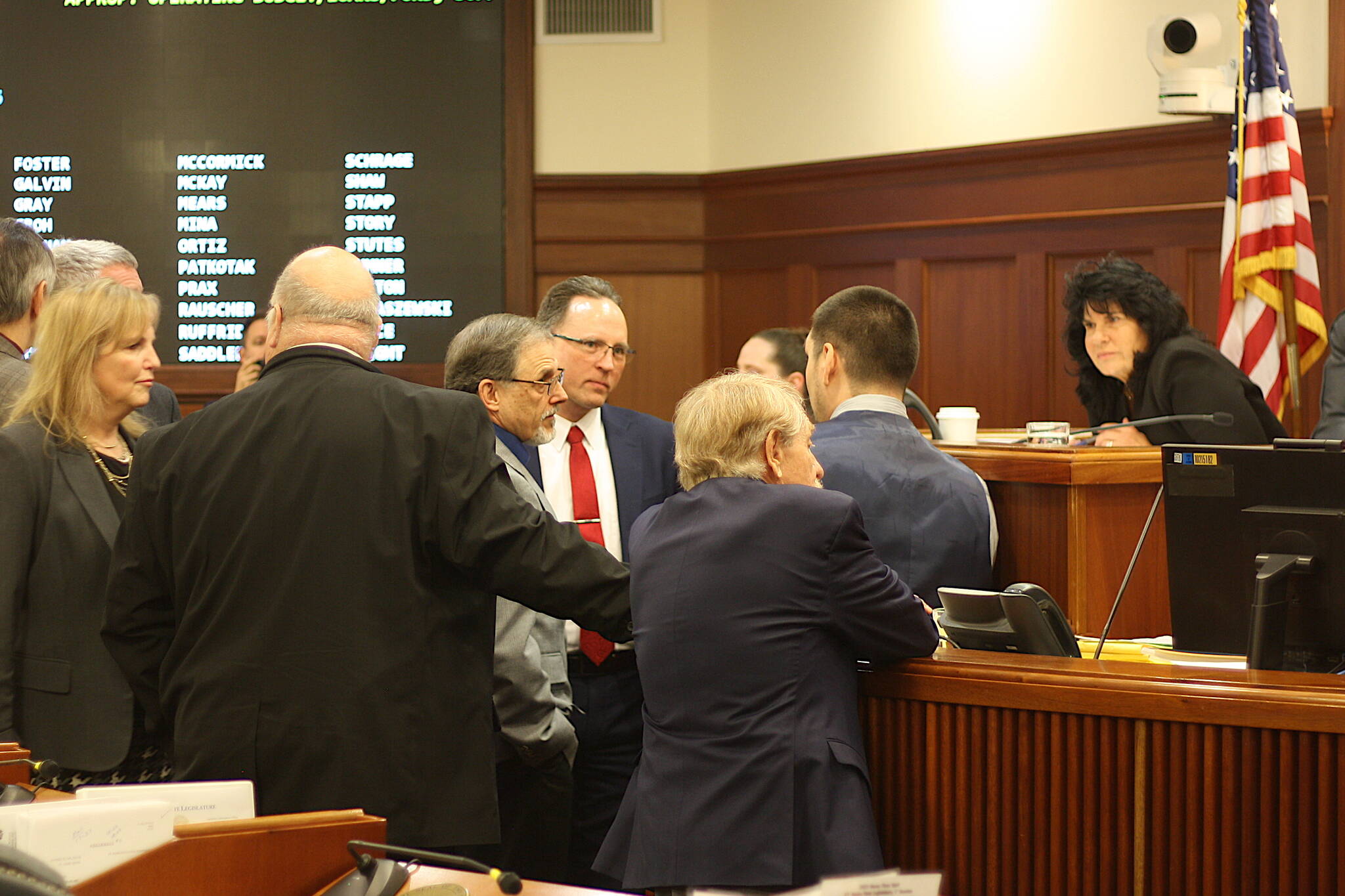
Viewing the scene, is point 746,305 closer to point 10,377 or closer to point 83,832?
point 10,377

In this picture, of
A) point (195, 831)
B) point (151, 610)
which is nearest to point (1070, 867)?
point (195, 831)

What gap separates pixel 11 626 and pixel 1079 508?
2071 millimetres

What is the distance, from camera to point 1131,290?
12.2 feet

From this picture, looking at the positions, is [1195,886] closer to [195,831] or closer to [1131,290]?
[195,831]

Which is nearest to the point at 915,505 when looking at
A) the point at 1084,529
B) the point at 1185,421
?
the point at 1084,529

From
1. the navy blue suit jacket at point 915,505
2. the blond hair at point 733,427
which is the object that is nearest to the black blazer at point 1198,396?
the navy blue suit jacket at point 915,505

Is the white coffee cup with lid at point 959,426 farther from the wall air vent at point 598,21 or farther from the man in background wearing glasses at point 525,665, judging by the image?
the wall air vent at point 598,21

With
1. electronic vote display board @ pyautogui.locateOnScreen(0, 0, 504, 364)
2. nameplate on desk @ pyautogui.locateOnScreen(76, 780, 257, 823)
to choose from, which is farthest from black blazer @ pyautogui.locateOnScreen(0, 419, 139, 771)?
electronic vote display board @ pyautogui.locateOnScreen(0, 0, 504, 364)

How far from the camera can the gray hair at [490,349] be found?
2787 millimetres

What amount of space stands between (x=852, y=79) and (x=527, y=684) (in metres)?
4.04

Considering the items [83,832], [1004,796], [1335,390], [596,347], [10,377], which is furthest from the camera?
[1335,390]

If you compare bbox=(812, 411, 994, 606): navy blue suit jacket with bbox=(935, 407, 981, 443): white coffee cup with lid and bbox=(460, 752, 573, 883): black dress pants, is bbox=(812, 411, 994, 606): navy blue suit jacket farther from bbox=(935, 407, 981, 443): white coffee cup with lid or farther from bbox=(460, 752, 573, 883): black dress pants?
bbox=(460, 752, 573, 883): black dress pants

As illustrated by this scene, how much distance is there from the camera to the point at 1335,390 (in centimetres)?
400

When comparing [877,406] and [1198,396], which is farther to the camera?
[1198,396]
